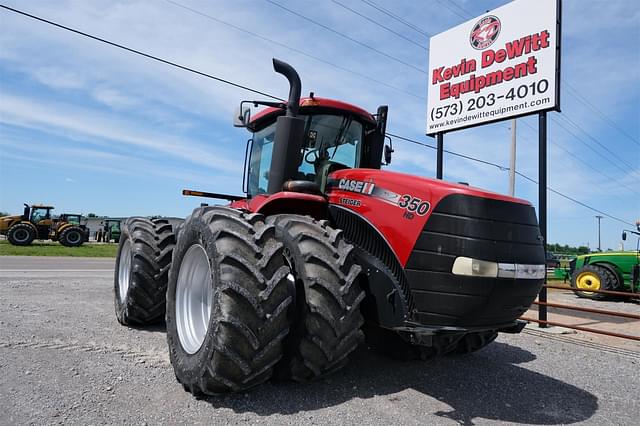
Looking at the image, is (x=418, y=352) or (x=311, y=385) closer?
(x=311, y=385)

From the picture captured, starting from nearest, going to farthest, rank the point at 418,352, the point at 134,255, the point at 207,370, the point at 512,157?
the point at 207,370 < the point at 418,352 < the point at 134,255 < the point at 512,157

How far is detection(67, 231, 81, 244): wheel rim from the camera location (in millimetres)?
25672

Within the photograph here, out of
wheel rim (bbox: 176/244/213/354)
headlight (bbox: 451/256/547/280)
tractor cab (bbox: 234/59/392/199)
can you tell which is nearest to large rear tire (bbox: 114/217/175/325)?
tractor cab (bbox: 234/59/392/199)

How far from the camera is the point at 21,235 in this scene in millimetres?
23609

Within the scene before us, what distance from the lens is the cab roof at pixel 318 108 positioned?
4285 millimetres

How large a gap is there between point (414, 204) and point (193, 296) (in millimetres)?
2013

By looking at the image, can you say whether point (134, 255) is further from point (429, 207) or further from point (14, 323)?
point (429, 207)

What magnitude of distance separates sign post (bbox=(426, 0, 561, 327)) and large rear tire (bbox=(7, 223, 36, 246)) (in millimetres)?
23001

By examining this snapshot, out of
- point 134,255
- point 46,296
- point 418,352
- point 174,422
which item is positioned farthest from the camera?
point 46,296

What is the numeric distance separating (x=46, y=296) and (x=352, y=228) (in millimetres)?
6250

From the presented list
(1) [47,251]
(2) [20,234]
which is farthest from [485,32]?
(2) [20,234]

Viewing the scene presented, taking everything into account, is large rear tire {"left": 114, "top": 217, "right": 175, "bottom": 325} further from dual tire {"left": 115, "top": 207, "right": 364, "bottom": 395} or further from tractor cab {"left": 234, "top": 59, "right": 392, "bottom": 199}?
dual tire {"left": 115, "top": 207, "right": 364, "bottom": 395}

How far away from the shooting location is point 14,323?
5191 millimetres

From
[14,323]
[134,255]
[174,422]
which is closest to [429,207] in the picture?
[174,422]
